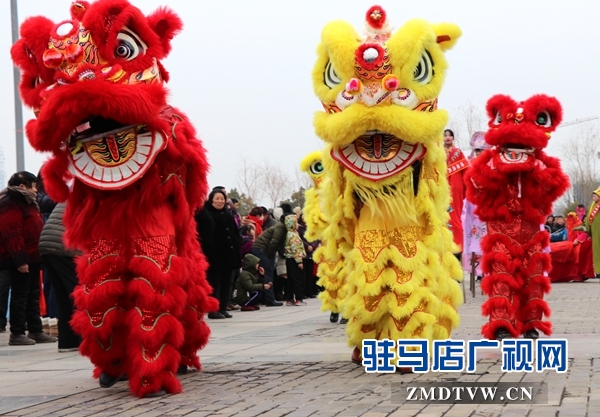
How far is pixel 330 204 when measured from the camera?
336 inches

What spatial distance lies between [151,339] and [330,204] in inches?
81.0


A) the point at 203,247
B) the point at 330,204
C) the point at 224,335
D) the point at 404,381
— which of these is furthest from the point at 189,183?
the point at 203,247

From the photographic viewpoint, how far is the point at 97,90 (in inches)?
276

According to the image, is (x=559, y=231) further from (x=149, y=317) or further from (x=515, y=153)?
(x=149, y=317)

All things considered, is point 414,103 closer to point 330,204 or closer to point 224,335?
point 330,204

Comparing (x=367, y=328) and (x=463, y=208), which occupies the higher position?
(x=463, y=208)

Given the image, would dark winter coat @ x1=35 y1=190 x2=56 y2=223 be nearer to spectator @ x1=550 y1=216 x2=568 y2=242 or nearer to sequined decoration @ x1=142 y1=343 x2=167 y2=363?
sequined decoration @ x1=142 y1=343 x2=167 y2=363

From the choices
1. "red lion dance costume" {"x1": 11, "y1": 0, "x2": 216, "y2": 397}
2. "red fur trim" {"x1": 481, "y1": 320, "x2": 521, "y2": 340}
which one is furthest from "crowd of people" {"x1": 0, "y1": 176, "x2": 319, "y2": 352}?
"red fur trim" {"x1": 481, "y1": 320, "x2": 521, "y2": 340}

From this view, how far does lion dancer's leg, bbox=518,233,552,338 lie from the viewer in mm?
10016

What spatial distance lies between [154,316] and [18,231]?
4.86 m

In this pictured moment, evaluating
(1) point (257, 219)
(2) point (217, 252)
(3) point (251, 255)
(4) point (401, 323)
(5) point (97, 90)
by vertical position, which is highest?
(5) point (97, 90)

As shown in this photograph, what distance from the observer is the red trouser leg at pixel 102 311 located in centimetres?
737

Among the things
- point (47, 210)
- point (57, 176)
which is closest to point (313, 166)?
point (47, 210)

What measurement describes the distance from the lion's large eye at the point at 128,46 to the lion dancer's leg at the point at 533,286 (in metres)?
4.45
